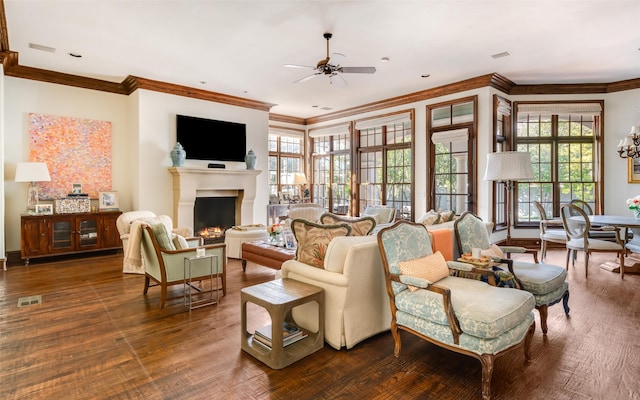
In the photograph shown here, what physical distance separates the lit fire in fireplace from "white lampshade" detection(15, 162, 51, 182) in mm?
2703

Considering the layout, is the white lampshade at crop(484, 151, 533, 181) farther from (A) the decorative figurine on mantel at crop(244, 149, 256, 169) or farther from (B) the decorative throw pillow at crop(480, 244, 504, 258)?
(A) the decorative figurine on mantel at crop(244, 149, 256, 169)

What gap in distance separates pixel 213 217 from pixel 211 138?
65.6 inches

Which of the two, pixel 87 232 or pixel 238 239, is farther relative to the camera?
pixel 87 232

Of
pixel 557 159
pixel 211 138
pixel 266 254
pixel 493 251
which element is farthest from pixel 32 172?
pixel 557 159

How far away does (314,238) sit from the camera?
300 cm

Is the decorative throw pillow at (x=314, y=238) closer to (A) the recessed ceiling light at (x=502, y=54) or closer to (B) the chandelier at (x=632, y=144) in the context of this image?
(A) the recessed ceiling light at (x=502, y=54)

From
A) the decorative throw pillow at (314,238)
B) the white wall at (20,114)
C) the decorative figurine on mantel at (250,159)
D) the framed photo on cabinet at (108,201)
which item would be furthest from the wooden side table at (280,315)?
the white wall at (20,114)

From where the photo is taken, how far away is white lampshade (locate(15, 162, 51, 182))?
5.43 m

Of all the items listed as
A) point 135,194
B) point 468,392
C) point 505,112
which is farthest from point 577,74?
point 135,194

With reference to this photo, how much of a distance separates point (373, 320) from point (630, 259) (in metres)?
5.54

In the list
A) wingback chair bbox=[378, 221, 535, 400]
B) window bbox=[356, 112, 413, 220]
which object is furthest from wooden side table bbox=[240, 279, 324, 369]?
window bbox=[356, 112, 413, 220]

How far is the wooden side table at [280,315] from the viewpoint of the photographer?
2.43 meters

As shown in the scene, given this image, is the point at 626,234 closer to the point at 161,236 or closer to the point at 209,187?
the point at 161,236

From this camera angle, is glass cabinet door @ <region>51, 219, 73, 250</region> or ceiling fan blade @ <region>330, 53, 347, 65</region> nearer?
ceiling fan blade @ <region>330, 53, 347, 65</region>
